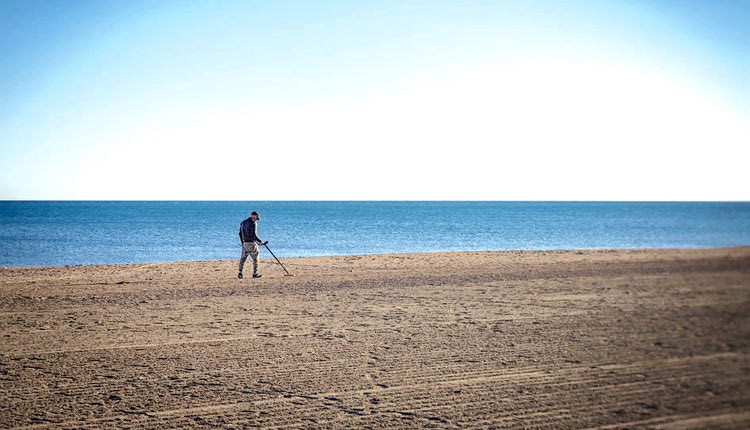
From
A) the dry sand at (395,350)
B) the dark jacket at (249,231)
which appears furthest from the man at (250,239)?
the dry sand at (395,350)

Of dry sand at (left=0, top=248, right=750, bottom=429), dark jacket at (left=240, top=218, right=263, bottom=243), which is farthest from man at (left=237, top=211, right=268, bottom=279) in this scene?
Result: dry sand at (left=0, top=248, right=750, bottom=429)

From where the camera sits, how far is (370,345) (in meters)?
7.18

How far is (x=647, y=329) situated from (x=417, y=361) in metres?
4.87

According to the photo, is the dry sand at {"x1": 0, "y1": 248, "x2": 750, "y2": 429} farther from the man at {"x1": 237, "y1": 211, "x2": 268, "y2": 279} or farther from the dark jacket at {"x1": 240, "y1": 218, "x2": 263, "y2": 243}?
the dark jacket at {"x1": 240, "y1": 218, "x2": 263, "y2": 243}

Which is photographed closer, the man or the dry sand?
the dry sand

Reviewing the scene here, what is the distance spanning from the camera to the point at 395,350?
22.6 ft

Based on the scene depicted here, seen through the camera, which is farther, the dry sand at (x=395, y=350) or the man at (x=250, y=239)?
the man at (x=250, y=239)

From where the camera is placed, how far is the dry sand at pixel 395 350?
4.88 feet

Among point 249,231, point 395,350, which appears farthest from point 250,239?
point 395,350

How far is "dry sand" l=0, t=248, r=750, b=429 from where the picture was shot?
58.5 inches

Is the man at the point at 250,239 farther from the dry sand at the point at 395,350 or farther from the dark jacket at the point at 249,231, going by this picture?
the dry sand at the point at 395,350

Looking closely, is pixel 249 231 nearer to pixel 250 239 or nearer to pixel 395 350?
pixel 250 239

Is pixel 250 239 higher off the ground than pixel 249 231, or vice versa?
pixel 249 231

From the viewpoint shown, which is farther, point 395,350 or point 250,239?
point 250,239
